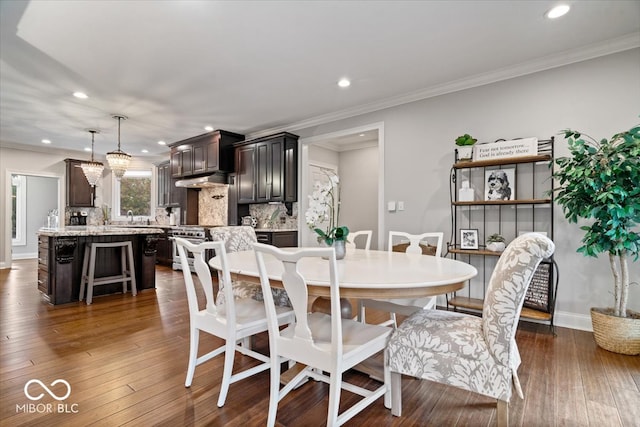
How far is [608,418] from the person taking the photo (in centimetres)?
162

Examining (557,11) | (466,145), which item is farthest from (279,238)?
(557,11)

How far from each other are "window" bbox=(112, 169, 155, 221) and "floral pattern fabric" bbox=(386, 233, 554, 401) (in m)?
8.09

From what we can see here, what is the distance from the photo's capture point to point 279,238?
4.93 meters

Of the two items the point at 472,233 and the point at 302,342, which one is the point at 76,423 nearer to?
the point at 302,342

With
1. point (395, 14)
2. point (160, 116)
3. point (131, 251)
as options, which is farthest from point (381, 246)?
point (160, 116)

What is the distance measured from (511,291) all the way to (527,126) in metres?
2.57

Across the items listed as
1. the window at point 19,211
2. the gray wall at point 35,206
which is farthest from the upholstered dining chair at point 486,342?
the window at point 19,211

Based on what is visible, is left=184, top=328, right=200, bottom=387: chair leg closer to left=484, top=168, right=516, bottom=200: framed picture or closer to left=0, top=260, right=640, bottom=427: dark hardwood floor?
left=0, top=260, right=640, bottom=427: dark hardwood floor

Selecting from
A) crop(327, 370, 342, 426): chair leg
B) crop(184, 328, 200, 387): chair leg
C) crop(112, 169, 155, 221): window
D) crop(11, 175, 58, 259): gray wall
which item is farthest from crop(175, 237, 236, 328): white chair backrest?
crop(11, 175, 58, 259): gray wall

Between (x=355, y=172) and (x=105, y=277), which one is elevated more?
(x=355, y=172)

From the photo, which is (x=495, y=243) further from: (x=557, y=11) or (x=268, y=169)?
(x=268, y=169)

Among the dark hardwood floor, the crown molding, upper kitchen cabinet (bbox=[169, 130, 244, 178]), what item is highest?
the crown molding

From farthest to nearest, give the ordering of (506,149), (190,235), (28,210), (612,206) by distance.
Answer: (28,210) < (190,235) < (506,149) < (612,206)

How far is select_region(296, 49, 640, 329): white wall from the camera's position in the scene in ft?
9.14
